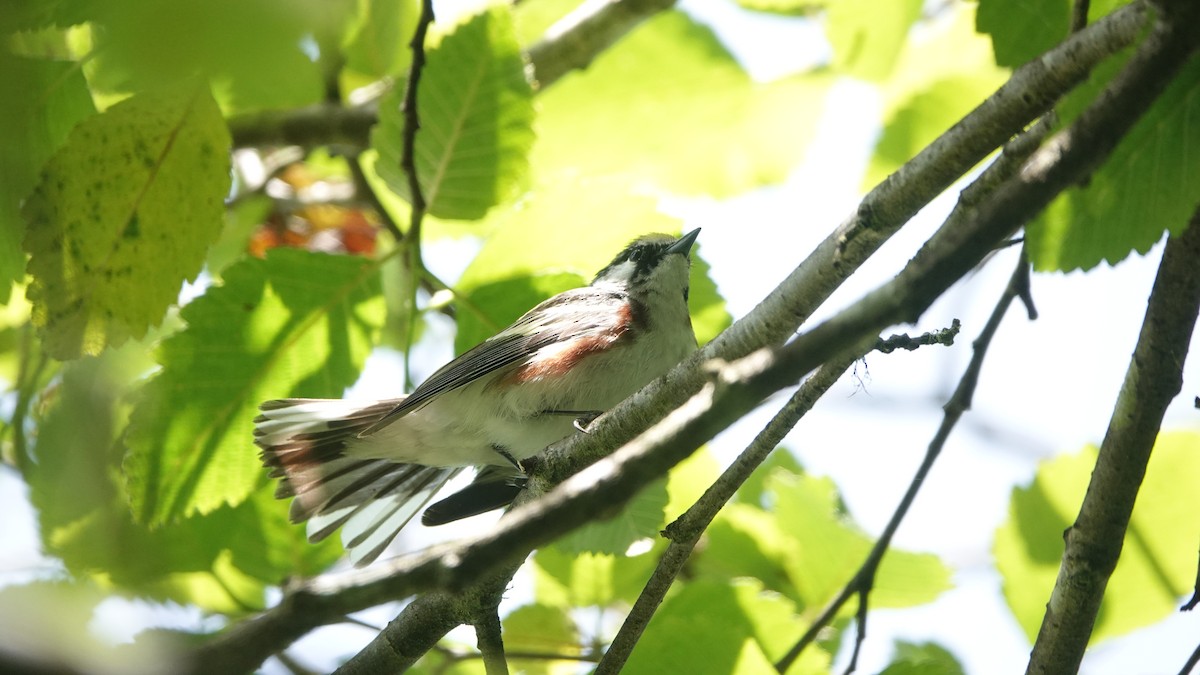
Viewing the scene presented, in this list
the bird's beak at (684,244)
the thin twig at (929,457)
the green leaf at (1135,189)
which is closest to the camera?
the green leaf at (1135,189)

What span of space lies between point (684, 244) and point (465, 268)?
60.0 inches

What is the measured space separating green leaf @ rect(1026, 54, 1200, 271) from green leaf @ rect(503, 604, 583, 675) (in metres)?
2.32

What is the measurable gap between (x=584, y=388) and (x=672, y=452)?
2.58 metres

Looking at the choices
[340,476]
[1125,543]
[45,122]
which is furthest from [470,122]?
[1125,543]

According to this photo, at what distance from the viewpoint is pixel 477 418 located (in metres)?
4.26

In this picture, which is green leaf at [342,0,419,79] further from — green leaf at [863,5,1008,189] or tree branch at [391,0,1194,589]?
tree branch at [391,0,1194,589]

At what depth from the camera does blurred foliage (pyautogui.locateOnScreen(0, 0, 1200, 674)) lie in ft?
7.58

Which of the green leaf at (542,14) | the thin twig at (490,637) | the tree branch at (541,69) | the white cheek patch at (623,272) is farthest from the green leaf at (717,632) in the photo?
the green leaf at (542,14)

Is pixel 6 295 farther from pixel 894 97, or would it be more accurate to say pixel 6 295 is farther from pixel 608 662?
pixel 894 97

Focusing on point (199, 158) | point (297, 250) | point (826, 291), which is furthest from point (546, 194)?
point (826, 291)

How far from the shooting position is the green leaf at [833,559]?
390cm

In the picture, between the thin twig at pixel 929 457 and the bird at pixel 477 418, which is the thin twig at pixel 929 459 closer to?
the thin twig at pixel 929 457

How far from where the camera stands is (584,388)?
4.10m

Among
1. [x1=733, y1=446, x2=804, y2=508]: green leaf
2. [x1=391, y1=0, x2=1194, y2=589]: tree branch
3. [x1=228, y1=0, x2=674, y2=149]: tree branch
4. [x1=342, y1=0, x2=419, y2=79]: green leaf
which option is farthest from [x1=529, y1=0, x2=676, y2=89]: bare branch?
[x1=391, y1=0, x2=1194, y2=589]: tree branch
